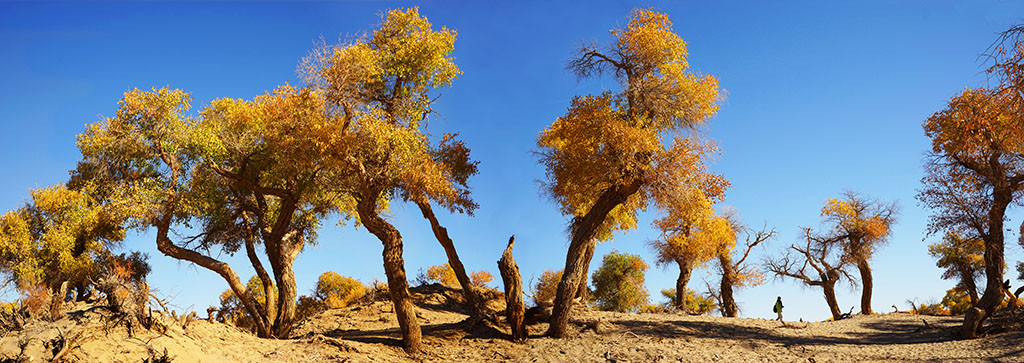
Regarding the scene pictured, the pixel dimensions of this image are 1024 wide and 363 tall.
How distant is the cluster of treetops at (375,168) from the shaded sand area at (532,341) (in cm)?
119

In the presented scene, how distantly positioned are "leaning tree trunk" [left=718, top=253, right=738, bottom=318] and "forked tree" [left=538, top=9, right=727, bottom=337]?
1221 cm

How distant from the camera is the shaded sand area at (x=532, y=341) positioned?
11984 mm

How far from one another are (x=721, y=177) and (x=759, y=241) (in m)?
14.4

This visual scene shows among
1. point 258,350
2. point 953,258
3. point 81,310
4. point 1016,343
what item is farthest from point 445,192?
point 953,258

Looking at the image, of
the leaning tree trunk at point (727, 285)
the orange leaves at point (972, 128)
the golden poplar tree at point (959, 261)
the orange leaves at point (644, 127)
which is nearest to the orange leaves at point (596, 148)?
the orange leaves at point (644, 127)

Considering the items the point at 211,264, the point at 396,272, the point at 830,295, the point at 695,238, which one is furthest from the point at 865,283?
the point at 211,264

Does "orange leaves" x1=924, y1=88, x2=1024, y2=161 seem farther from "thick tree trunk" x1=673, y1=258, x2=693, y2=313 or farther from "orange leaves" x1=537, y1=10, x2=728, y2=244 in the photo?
"thick tree trunk" x1=673, y1=258, x2=693, y2=313

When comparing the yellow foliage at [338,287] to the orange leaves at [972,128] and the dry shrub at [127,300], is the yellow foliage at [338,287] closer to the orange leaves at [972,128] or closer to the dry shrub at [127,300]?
the dry shrub at [127,300]

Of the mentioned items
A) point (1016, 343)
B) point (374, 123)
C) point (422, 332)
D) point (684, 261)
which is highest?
point (374, 123)

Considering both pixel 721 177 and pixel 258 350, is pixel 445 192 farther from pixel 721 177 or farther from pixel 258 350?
pixel 721 177

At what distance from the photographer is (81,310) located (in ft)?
42.2

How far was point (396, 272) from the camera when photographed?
57.1 ft

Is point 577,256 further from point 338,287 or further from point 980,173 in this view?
point 338,287

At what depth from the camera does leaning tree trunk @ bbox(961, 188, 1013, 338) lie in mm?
17547
